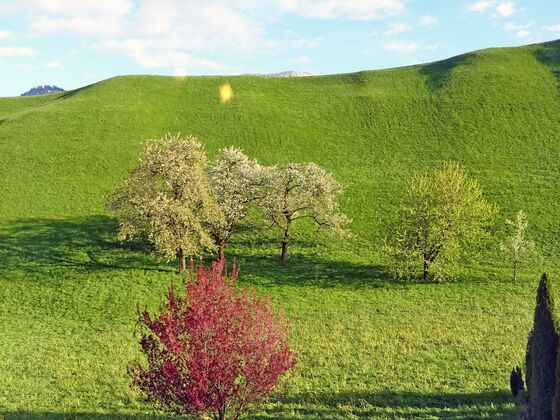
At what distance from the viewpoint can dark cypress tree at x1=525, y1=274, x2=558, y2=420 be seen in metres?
16.7

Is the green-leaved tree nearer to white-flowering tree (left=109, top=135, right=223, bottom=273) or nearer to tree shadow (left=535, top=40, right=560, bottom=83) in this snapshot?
white-flowering tree (left=109, top=135, right=223, bottom=273)

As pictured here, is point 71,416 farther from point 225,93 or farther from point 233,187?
point 225,93

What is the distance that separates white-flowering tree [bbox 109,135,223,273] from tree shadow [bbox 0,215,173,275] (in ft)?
19.4

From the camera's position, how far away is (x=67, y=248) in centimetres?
5247

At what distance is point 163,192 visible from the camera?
45281 mm

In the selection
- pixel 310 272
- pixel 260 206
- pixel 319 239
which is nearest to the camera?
pixel 310 272

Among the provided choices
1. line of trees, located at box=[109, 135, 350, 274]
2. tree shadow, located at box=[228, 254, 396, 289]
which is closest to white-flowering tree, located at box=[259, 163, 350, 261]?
line of trees, located at box=[109, 135, 350, 274]

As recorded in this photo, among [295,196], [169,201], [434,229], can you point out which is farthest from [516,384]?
[295,196]

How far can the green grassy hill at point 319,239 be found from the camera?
2595 cm

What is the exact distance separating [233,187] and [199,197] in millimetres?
5745

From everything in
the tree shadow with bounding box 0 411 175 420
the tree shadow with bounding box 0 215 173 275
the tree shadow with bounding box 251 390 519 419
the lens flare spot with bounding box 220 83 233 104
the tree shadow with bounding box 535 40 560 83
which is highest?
the tree shadow with bounding box 535 40 560 83

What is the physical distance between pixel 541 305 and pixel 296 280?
29635 millimetres

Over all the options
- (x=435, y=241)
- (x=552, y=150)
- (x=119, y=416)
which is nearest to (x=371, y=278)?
(x=435, y=241)

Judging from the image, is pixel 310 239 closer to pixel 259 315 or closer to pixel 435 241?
pixel 435 241
